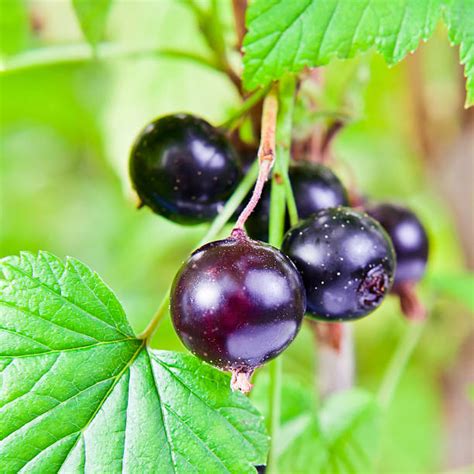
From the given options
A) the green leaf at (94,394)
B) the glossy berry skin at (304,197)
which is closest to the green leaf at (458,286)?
the glossy berry skin at (304,197)

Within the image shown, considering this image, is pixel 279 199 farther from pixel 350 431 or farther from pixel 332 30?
pixel 350 431

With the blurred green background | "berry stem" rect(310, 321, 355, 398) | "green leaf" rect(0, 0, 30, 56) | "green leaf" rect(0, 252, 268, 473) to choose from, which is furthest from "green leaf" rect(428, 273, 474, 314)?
"green leaf" rect(0, 0, 30, 56)

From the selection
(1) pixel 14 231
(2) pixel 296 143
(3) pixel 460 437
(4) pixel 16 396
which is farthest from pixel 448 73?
(4) pixel 16 396

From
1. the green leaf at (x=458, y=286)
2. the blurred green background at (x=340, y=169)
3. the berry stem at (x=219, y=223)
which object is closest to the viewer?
the berry stem at (x=219, y=223)

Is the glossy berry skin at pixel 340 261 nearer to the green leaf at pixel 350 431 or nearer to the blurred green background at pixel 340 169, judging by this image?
the green leaf at pixel 350 431

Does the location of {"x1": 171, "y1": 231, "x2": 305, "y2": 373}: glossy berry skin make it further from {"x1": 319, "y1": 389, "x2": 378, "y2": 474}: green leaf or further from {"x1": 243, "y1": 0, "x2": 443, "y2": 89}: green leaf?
{"x1": 319, "y1": 389, "x2": 378, "y2": 474}: green leaf

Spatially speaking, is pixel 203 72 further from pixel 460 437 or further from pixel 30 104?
pixel 460 437

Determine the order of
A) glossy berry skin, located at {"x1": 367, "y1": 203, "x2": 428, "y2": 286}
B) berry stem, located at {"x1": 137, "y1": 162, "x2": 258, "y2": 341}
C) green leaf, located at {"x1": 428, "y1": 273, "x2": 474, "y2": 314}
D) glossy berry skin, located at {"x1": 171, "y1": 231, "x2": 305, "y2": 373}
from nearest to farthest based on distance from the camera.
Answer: glossy berry skin, located at {"x1": 171, "y1": 231, "x2": 305, "y2": 373} → berry stem, located at {"x1": 137, "y1": 162, "x2": 258, "y2": 341} → glossy berry skin, located at {"x1": 367, "y1": 203, "x2": 428, "y2": 286} → green leaf, located at {"x1": 428, "y1": 273, "x2": 474, "y2": 314}
